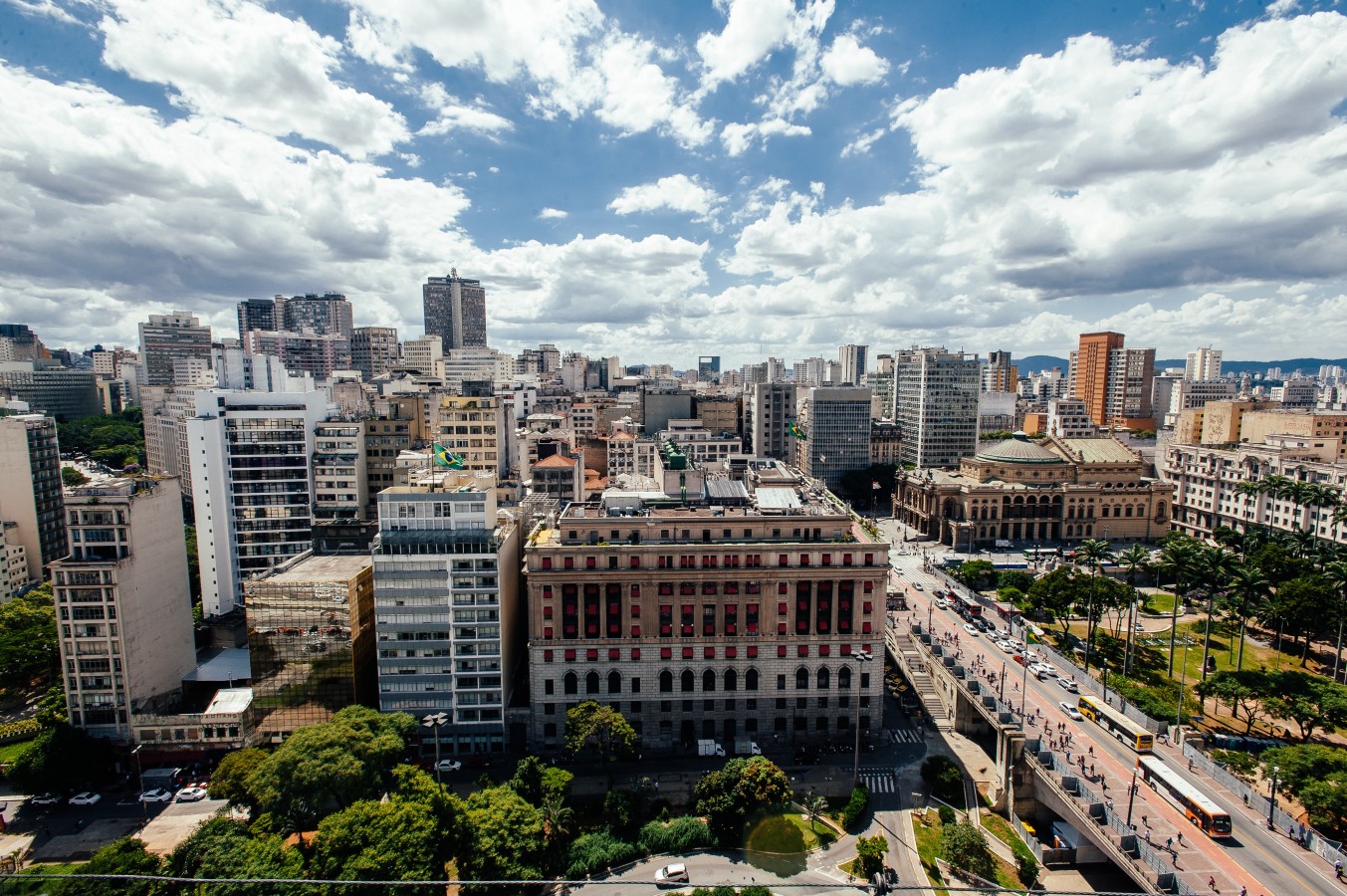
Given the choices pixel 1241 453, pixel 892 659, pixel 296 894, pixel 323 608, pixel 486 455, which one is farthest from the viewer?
pixel 1241 453

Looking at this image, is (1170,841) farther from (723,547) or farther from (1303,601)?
(1303,601)

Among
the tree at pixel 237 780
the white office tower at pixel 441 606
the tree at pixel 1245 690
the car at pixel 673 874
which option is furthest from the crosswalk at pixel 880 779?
the tree at pixel 237 780

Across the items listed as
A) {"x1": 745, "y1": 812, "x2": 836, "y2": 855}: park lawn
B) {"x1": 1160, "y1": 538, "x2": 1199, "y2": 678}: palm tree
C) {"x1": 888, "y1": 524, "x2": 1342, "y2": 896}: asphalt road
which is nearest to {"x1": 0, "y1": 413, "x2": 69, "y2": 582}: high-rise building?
{"x1": 745, "y1": 812, "x2": 836, "y2": 855}: park lawn

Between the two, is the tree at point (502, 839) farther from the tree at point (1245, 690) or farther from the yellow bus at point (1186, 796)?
the tree at point (1245, 690)

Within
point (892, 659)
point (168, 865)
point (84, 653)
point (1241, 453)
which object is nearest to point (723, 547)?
point (892, 659)

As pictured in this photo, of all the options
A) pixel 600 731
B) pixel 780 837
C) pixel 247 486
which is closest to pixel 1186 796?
pixel 780 837

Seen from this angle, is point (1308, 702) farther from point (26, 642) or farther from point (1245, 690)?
point (26, 642)

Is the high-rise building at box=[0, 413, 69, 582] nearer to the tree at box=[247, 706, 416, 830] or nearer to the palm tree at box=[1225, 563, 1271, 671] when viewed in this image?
the tree at box=[247, 706, 416, 830]
